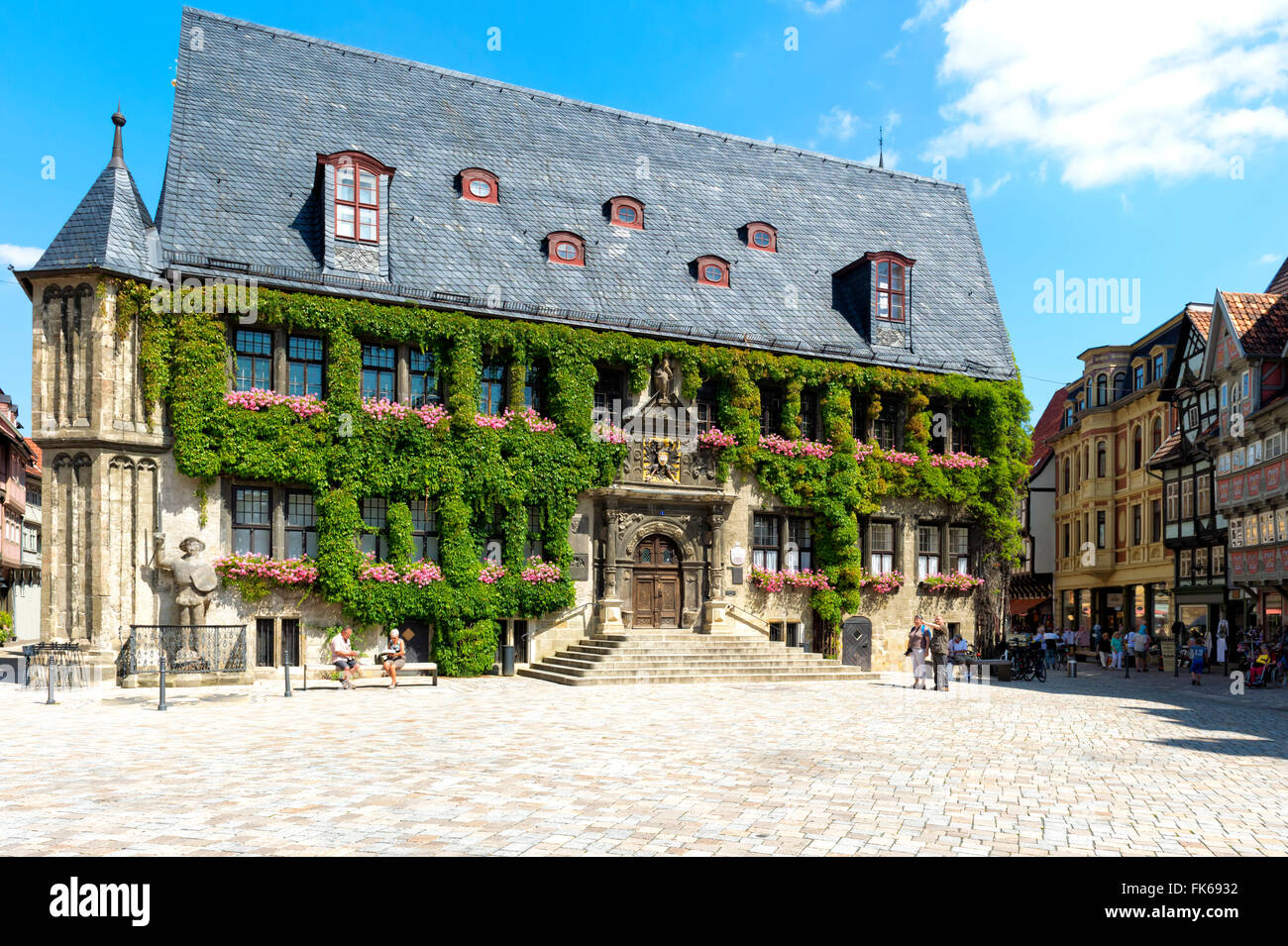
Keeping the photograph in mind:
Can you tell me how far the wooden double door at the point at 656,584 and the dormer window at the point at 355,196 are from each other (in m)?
10.6

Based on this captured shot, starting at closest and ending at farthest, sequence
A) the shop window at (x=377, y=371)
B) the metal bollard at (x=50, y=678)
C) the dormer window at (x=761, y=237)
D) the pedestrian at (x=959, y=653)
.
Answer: the metal bollard at (x=50, y=678) < the shop window at (x=377, y=371) < the pedestrian at (x=959, y=653) < the dormer window at (x=761, y=237)

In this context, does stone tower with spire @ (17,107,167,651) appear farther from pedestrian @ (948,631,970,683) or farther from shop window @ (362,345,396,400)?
pedestrian @ (948,631,970,683)

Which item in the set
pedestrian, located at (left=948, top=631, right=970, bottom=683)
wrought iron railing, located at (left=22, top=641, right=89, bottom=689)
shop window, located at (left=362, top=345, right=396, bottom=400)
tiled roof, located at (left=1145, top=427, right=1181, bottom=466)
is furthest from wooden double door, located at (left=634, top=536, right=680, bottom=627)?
tiled roof, located at (left=1145, top=427, right=1181, bottom=466)

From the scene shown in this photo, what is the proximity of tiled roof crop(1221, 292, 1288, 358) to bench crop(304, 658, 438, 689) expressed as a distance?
26270 millimetres

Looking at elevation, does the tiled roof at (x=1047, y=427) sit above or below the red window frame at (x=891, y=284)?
below

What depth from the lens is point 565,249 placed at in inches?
1190

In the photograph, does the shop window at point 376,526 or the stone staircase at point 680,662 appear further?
the shop window at point 376,526

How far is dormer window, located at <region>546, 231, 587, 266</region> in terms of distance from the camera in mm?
30062

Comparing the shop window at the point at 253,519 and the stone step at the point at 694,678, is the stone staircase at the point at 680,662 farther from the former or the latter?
the shop window at the point at 253,519

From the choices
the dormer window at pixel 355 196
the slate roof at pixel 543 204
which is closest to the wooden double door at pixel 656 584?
the slate roof at pixel 543 204

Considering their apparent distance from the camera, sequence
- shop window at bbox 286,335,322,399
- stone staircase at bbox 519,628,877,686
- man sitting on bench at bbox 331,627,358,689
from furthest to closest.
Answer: shop window at bbox 286,335,322,399 → stone staircase at bbox 519,628,877,686 → man sitting on bench at bbox 331,627,358,689

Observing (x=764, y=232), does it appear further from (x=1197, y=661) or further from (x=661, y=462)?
(x=1197, y=661)

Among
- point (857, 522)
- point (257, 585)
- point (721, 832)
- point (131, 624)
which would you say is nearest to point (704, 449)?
point (857, 522)

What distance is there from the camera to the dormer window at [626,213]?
32062mm
